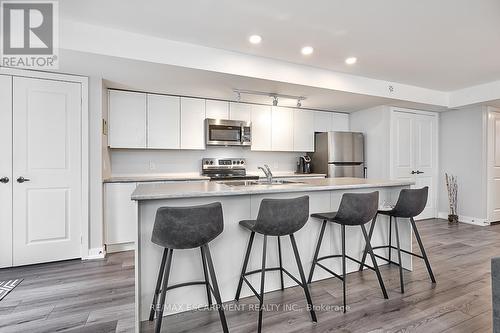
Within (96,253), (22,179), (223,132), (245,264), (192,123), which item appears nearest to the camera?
(245,264)

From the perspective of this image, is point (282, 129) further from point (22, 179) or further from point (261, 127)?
point (22, 179)

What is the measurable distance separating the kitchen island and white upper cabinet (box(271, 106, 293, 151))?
2.18m

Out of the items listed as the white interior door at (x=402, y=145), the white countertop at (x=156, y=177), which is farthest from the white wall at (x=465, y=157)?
the white countertop at (x=156, y=177)

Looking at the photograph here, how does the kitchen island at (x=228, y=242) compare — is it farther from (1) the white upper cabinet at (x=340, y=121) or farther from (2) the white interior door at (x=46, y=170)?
(1) the white upper cabinet at (x=340, y=121)

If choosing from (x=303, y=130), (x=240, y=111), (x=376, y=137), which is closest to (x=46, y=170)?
(x=240, y=111)

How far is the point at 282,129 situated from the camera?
4734 mm

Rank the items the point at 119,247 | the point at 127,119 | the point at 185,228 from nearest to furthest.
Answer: the point at 185,228 < the point at 119,247 < the point at 127,119

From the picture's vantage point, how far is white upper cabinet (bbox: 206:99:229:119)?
4.18m

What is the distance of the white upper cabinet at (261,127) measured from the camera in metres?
4.52

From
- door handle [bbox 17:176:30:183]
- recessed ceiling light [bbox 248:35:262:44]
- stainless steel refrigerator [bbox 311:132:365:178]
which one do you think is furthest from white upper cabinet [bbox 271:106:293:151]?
door handle [bbox 17:176:30:183]

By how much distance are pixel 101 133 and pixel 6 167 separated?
0.95 metres

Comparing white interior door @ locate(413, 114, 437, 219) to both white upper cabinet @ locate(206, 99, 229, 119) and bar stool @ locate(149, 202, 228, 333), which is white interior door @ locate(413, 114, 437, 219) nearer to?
white upper cabinet @ locate(206, 99, 229, 119)

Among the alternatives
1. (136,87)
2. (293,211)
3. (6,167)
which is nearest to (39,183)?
(6,167)

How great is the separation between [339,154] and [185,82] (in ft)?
9.77
